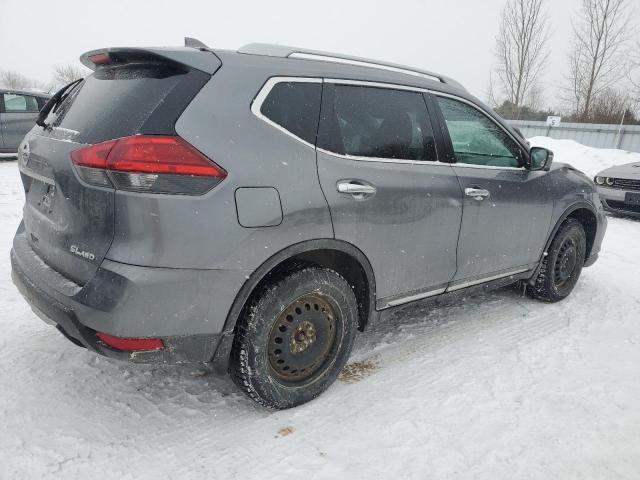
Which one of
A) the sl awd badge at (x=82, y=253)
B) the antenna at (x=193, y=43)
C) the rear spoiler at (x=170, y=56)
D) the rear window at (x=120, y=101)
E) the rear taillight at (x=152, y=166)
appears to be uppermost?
the antenna at (x=193, y=43)

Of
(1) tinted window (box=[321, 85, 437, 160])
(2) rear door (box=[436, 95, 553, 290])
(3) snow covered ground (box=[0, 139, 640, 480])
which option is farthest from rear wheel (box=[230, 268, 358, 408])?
Result: (2) rear door (box=[436, 95, 553, 290])

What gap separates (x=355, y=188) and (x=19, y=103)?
11.7 metres

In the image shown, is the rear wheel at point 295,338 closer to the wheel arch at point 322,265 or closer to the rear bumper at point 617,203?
the wheel arch at point 322,265

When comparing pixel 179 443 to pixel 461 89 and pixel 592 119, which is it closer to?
pixel 461 89

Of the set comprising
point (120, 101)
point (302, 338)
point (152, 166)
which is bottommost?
point (302, 338)

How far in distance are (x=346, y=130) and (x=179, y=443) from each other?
5.77 ft

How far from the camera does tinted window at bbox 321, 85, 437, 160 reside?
2490 millimetres

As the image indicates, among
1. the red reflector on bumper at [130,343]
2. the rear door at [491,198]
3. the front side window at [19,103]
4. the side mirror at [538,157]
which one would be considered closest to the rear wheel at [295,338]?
the red reflector on bumper at [130,343]

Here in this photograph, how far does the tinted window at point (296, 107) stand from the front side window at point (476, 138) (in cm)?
106

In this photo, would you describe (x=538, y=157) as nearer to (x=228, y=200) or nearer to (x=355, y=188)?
(x=355, y=188)

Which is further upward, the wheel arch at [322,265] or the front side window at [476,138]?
the front side window at [476,138]

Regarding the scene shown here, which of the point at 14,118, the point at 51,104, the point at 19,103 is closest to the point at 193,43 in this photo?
the point at 51,104

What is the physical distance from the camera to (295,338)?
8.15ft

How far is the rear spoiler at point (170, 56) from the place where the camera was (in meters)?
2.10
